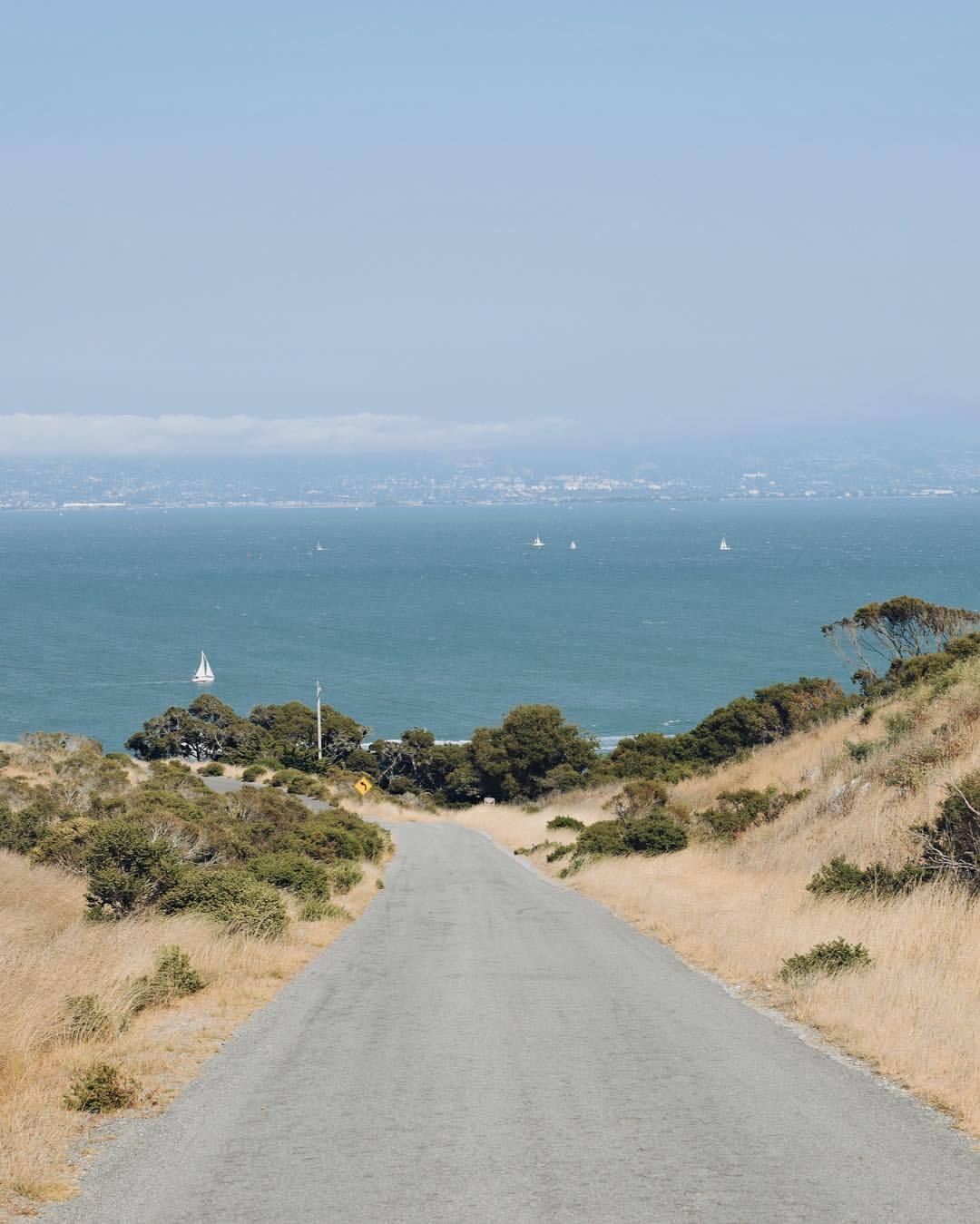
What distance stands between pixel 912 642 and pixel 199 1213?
49.8m

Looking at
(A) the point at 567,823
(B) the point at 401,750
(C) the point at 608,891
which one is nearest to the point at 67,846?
(C) the point at 608,891

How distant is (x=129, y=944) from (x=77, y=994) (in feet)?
8.98

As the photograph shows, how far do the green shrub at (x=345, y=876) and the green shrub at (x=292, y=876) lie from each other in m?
1.08

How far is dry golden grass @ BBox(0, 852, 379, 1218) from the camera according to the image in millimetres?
7535

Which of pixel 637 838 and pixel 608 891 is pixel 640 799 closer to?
pixel 637 838

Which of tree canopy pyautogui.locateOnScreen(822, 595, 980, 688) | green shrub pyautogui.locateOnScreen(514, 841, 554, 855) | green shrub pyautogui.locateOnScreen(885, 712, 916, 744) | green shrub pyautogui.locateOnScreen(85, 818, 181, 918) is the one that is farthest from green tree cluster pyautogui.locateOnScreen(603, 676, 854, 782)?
green shrub pyautogui.locateOnScreen(85, 818, 181, 918)

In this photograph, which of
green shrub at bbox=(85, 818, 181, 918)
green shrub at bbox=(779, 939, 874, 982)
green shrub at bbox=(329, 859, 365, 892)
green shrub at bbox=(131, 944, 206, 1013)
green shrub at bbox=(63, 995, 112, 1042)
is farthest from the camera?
green shrub at bbox=(329, 859, 365, 892)

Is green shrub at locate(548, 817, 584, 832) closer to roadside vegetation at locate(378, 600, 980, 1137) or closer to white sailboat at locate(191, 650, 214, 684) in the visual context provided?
roadside vegetation at locate(378, 600, 980, 1137)

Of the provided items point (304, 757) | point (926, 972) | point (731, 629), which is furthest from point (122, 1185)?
point (731, 629)

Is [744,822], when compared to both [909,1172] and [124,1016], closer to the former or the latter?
[124,1016]

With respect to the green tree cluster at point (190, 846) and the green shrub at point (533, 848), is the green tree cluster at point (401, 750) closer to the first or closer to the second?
the green shrub at point (533, 848)

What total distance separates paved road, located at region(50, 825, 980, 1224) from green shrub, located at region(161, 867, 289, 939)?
10.7ft

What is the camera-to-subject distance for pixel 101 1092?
331 inches

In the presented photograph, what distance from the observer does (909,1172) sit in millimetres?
6984
